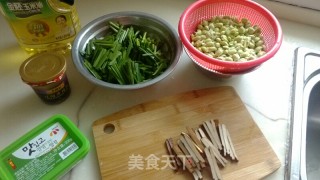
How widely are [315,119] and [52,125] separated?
2.18ft

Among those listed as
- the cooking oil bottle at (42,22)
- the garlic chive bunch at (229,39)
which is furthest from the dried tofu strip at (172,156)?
the cooking oil bottle at (42,22)

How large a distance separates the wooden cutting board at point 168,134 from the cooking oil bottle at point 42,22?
0.23 meters

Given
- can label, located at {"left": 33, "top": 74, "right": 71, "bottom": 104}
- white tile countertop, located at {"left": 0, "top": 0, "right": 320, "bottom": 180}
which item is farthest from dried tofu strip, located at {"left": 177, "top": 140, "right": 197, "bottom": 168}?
can label, located at {"left": 33, "top": 74, "right": 71, "bottom": 104}

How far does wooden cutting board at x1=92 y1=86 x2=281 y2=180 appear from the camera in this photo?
554 mm

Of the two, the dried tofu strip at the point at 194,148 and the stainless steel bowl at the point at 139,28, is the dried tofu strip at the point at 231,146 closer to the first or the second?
the dried tofu strip at the point at 194,148

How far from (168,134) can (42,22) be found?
37 cm

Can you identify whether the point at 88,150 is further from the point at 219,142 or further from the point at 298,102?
the point at 298,102

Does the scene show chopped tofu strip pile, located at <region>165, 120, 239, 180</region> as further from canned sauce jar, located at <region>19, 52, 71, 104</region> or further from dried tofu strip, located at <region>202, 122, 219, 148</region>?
canned sauce jar, located at <region>19, 52, 71, 104</region>

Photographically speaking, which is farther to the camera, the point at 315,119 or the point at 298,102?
the point at 315,119

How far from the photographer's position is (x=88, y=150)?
575mm

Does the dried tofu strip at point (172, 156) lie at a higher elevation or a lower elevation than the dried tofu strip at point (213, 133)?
lower

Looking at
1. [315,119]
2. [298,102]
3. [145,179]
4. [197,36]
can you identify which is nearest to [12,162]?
[145,179]

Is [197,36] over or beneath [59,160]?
over

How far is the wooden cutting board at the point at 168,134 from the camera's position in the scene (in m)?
0.55
